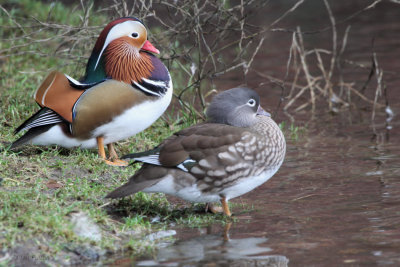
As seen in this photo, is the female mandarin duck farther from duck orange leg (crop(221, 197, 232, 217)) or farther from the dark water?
duck orange leg (crop(221, 197, 232, 217))

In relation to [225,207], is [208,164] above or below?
above

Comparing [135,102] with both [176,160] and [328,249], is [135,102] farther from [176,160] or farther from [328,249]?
[328,249]

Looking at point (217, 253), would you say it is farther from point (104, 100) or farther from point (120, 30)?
point (120, 30)

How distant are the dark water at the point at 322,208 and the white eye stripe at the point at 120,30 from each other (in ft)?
5.09

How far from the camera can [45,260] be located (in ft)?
11.6

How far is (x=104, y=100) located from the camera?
508 cm

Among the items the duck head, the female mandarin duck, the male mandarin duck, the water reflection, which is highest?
the duck head

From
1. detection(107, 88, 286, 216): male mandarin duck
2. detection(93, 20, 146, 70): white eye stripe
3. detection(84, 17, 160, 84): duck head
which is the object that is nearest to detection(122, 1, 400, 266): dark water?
detection(107, 88, 286, 216): male mandarin duck

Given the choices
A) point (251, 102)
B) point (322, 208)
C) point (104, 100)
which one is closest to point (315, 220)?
point (322, 208)

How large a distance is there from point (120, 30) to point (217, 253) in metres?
2.31

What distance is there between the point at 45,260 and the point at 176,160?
105 cm

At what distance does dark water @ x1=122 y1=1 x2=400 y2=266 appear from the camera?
142 inches

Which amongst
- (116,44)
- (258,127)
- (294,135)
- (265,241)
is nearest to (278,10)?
(294,135)

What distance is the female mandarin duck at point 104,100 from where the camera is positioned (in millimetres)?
5098
